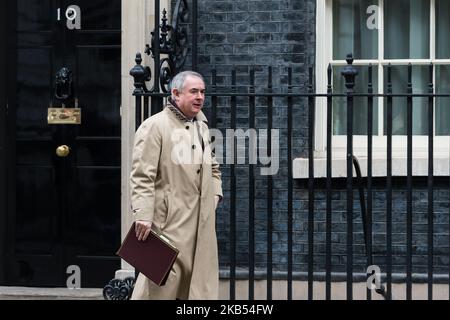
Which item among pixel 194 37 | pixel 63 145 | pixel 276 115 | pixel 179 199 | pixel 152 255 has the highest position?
pixel 194 37

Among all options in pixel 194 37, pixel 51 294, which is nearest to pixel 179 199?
pixel 194 37

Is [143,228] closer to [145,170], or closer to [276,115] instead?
[145,170]

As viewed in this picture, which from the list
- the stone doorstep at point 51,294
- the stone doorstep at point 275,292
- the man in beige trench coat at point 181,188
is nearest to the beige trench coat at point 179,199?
the man in beige trench coat at point 181,188

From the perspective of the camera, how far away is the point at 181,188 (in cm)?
711

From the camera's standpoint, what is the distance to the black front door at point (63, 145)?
905 cm

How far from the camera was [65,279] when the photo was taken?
360 inches

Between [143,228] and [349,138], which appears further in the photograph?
[349,138]

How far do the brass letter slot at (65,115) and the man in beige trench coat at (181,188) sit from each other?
6.69 ft

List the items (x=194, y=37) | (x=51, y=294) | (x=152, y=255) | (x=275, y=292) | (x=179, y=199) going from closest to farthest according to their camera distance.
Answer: (x=152, y=255)
(x=179, y=199)
(x=194, y=37)
(x=275, y=292)
(x=51, y=294)

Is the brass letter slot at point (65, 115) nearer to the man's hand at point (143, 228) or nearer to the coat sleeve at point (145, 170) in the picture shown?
the coat sleeve at point (145, 170)

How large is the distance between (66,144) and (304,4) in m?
2.22

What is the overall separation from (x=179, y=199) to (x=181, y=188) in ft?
0.23
